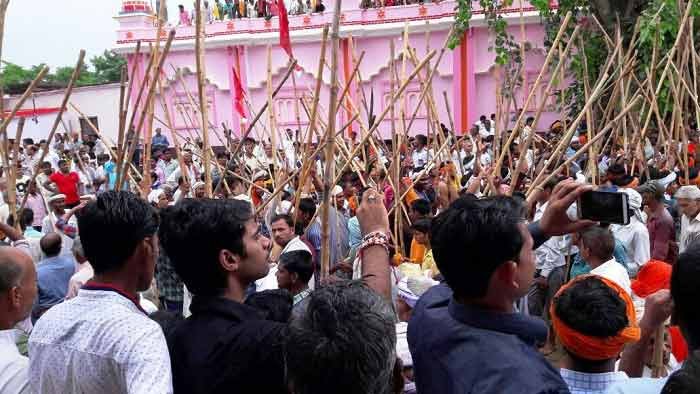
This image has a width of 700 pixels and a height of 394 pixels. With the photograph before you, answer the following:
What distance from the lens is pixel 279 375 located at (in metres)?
1.28

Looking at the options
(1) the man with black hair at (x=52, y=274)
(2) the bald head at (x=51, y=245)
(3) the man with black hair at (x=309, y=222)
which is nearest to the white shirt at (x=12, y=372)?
(1) the man with black hair at (x=52, y=274)

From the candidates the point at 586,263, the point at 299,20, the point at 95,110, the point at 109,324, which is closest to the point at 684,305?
the point at 109,324

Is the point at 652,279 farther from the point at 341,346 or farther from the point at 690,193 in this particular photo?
the point at 341,346

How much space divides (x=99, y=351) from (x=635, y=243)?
2.99 m

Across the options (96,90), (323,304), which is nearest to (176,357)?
(323,304)

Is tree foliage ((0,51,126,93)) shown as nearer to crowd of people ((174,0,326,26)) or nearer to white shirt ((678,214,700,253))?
crowd of people ((174,0,326,26))

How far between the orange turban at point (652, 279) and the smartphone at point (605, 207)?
0.98m

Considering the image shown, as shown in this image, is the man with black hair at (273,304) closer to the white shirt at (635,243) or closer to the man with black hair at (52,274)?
the man with black hair at (52,274)

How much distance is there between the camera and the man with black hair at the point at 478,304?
3.77 ft

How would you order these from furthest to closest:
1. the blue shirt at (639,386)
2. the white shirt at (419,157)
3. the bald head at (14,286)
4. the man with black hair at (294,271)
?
the white shirt at (419,157)
the man with black hair at (294,271)
the bald head at (14,286)
the blue shirt at (639,386)

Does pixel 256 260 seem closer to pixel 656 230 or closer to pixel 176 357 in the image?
pixel 176 357

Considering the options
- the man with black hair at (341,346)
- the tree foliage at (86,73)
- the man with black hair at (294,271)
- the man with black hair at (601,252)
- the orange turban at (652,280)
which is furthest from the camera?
the tree foliage at (86,73)

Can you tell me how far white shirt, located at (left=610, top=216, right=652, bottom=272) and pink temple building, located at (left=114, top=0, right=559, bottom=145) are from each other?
7587mm

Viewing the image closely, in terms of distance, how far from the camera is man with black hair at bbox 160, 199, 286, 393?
1280 millimetres
